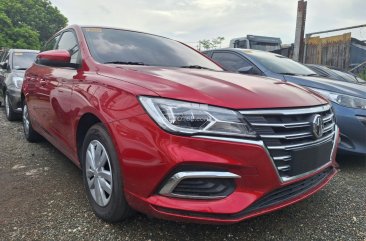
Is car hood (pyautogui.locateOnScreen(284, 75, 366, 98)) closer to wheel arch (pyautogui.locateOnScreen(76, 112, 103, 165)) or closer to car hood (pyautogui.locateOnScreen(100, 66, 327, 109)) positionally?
car hood (pyautogui.locateOnScreen(100, 66, 327, 109))

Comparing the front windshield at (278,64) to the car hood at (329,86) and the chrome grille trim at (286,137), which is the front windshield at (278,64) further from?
the chrome grille trim at (286,137)

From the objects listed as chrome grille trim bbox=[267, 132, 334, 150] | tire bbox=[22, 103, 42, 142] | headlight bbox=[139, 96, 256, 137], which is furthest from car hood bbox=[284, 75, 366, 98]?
tire bbox=[22, 103, 42, 142]

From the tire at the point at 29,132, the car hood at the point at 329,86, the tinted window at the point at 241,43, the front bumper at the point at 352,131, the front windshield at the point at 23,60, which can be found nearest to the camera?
the front bumper at the point at 352,131

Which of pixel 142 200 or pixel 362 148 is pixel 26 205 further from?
pixel 362 148

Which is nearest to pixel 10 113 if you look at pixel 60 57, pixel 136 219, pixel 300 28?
pixel 60 57

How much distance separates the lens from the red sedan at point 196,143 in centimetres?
193

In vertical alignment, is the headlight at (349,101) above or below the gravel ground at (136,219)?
above

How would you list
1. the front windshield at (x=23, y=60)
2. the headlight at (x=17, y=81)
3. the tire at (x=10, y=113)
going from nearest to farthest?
the headlight at (x=17, y=81) → the tire at (x=10, y=113) → the front windshield at (x=23, y=60)

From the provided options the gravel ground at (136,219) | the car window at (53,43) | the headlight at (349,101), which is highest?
the car window at (53,43)

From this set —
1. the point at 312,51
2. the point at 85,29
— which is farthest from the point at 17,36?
the point at 85,29

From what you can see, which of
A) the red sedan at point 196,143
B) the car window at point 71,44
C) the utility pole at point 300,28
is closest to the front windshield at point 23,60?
the car window at point 71,44

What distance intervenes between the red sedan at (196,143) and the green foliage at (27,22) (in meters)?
26.0

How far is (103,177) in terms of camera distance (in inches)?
95.3

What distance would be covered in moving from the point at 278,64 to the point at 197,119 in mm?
3421
